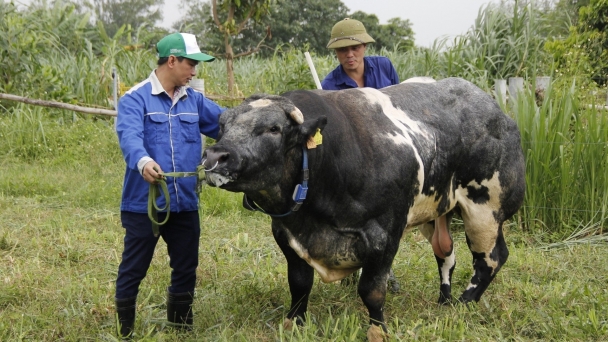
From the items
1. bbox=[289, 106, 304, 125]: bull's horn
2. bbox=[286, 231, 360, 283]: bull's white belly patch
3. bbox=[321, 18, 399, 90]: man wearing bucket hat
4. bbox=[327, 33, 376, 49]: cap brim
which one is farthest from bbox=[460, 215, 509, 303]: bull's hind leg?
bbox=[289, 106, 304, 125]: bull's horn

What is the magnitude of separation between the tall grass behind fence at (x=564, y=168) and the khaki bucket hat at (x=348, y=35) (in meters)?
1.95

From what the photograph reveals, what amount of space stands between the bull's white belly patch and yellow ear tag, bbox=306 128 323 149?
549 millimetres

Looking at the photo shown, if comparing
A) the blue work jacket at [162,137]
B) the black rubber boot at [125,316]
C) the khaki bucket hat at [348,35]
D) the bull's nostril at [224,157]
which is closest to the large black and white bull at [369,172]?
the bull's nostril at [224,157]

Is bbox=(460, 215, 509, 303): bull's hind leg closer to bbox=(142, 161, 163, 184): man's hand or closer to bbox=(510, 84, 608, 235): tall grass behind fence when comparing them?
bbox=(510, 84, 608, 235): tall grass behind fence

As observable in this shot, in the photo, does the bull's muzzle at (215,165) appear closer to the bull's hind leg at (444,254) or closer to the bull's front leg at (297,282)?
the bull's front leg at (297,282)

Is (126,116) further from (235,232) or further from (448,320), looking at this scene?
(235,232)

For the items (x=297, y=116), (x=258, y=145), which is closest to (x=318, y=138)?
(x=297, y=116)

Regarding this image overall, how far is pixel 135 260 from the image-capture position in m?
3.74

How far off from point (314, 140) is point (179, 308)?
131 cm

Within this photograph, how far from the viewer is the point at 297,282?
3984 millimetres

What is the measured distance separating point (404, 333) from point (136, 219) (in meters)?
1.50

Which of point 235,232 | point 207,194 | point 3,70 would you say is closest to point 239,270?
point 235,232

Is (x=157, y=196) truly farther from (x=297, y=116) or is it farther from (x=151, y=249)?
(x=297, y=116)

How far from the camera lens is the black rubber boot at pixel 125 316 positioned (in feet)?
12.4
